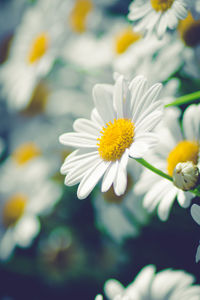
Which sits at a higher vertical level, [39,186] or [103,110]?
[39,186]

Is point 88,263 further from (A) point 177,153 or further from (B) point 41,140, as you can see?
(A) point 177,153

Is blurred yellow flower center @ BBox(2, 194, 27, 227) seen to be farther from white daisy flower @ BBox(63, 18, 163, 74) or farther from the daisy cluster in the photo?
white daisy flower @ BBox(63, 18, 163, 74)

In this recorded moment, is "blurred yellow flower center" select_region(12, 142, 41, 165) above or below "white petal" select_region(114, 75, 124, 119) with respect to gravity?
above

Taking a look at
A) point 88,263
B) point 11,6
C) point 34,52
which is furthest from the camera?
point 11,6

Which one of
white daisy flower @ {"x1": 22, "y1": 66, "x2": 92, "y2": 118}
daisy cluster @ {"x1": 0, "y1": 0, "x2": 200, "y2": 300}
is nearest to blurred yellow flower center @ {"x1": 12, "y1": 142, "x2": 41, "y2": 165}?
daisy cluster @ {"x1": 0, "y1": 0, "x2": 200, "y2": 300}

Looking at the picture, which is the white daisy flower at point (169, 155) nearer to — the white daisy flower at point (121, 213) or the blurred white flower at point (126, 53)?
the blurred white flower at point (126, 53)

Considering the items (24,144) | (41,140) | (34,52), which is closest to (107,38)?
(34,52)

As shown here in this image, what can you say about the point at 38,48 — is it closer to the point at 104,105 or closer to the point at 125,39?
the point at 125,39
